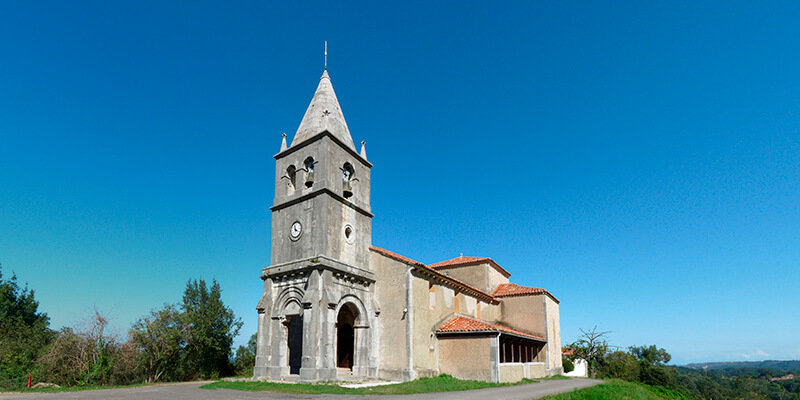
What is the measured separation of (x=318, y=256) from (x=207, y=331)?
15059 millimetres

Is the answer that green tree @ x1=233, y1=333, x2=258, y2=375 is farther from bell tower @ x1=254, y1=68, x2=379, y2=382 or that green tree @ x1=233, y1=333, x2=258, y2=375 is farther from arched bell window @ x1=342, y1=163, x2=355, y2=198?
arched bell window @ x1=342, y1=163, x2=355, y2=198

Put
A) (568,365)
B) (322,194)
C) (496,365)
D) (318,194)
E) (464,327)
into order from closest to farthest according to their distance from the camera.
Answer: (496,365) → (322,194) → (318,194) → (464,327) → (568,365)

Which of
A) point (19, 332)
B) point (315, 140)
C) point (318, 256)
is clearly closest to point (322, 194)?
point (318, 256)

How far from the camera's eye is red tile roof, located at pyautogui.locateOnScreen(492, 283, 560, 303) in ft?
110

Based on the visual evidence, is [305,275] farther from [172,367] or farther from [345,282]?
[172,367]

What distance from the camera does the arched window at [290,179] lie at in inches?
1040

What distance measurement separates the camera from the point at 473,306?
31.0m

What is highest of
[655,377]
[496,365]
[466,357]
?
[466,357]

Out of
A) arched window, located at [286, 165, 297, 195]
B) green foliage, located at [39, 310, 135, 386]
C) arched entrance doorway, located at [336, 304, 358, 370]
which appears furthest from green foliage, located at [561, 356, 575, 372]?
green foliage, located at [39, 310, 135, 386]

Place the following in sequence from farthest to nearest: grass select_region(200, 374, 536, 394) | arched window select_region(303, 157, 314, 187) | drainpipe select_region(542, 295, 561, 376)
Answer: drainpipe select_region(542, 295, 561, 376), arched window select_region(303, 157, 314, 187), grass select_region(200, 374, 536, 394)

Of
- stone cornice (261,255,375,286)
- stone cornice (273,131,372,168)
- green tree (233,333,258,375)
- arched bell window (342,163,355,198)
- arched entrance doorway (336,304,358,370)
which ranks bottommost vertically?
green tree (233,333,258,375)

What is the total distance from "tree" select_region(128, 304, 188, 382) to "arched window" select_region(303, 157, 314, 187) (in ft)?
43.6

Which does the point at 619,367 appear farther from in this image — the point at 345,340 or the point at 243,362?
the point at 243,362

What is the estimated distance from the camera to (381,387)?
19906 millimetres
